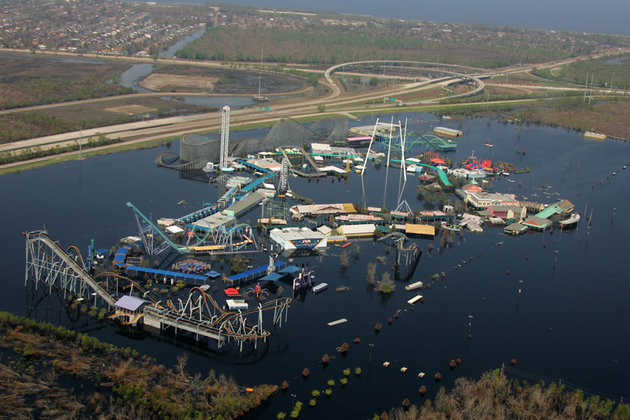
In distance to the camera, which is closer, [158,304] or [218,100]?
[158,304]

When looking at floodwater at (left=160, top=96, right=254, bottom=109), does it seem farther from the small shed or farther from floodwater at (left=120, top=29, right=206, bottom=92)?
the small shed

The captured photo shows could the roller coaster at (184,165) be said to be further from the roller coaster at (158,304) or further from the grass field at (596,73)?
the grass field at (596,73)

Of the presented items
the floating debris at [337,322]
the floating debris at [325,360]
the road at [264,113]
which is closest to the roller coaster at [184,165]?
the road at [264,113]

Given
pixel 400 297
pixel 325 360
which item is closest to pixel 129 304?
pixel 325 360

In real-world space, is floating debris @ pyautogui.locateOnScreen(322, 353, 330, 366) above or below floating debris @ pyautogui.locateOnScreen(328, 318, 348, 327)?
below

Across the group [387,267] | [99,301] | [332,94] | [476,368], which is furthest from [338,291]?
[332,94]

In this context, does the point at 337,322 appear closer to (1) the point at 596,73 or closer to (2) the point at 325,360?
(2) the point at 325,360

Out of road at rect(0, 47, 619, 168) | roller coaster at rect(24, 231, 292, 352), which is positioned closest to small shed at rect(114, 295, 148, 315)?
roller coaster at rect(24, 231, 292, 352)
